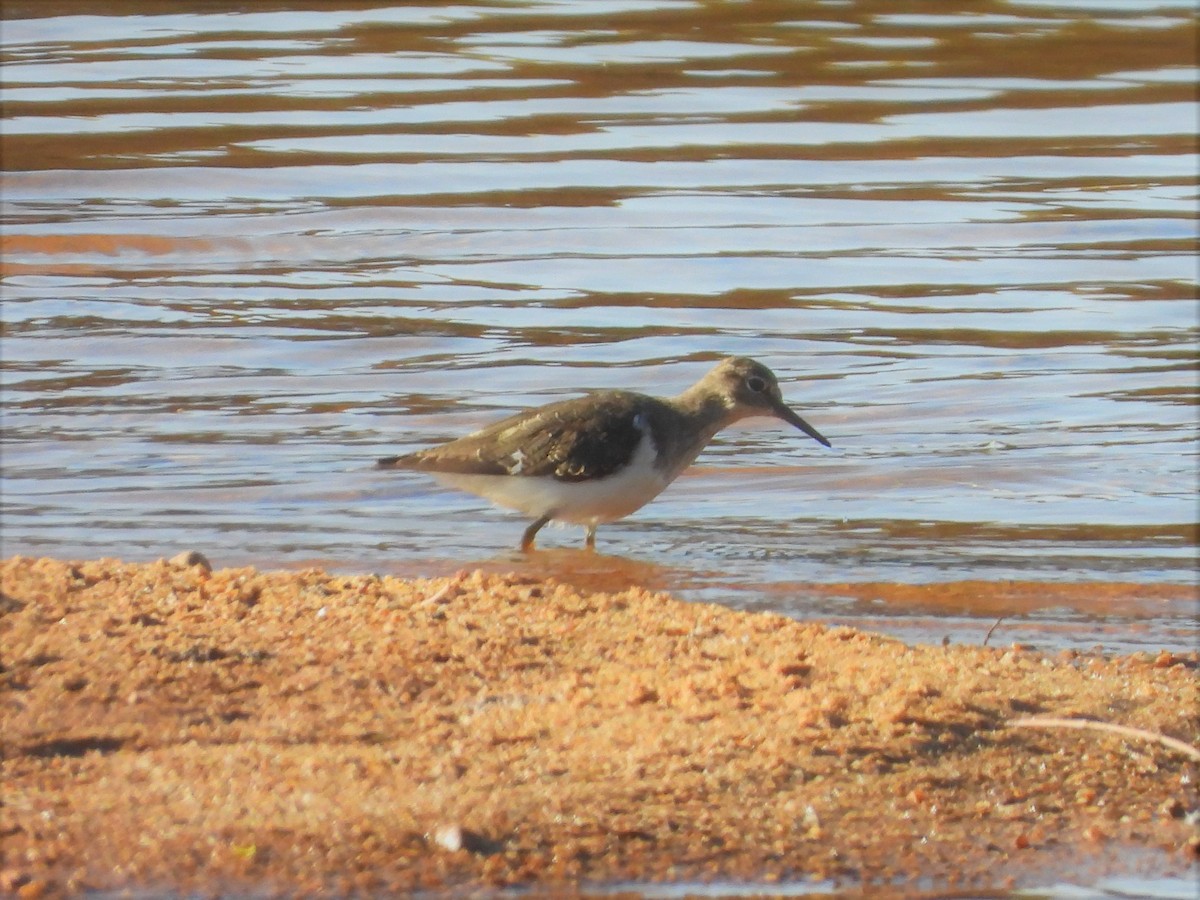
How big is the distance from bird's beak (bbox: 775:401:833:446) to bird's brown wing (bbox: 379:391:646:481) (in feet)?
3.49

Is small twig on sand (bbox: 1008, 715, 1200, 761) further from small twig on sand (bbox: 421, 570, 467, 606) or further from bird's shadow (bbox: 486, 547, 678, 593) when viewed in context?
bird's shadow (bbox: 486, 547, 678, 593)

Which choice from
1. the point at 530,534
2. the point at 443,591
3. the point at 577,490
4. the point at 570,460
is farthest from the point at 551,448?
the point at 443,591

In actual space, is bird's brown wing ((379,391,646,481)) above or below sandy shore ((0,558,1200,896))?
below

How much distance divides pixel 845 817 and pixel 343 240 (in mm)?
8637

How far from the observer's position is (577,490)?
7719mm

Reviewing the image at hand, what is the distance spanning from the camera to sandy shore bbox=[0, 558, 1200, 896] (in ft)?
12.9

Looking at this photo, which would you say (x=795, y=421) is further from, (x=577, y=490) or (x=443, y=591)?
(x=443, y=591)

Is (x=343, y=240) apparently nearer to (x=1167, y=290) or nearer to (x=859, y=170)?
(x=859, y=170)

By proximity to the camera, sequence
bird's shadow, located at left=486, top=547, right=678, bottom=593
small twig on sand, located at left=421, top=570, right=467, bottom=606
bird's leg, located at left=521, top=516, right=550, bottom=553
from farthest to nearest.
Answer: bird's leg, located at left=521, top=516, right=550, bottom=553, bird's shadow, located at left=486, top=547, right=678, bottom=593, small twig on sand, located at left=421, top=570, right=467, bottom=606

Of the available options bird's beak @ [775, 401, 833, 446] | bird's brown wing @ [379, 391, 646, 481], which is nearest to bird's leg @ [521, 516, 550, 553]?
bird's brown wing @ [379, 391, 646, 481]

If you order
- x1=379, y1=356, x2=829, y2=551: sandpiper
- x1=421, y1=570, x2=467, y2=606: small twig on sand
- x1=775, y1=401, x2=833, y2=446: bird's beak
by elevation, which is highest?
x1=421, y1=570, x2=467, y2=606: small twig on sand

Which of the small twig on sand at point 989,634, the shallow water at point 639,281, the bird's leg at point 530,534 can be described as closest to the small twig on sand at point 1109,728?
the small twig on sand at point 989,634

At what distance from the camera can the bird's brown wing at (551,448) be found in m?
7.75

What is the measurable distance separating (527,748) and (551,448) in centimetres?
337
